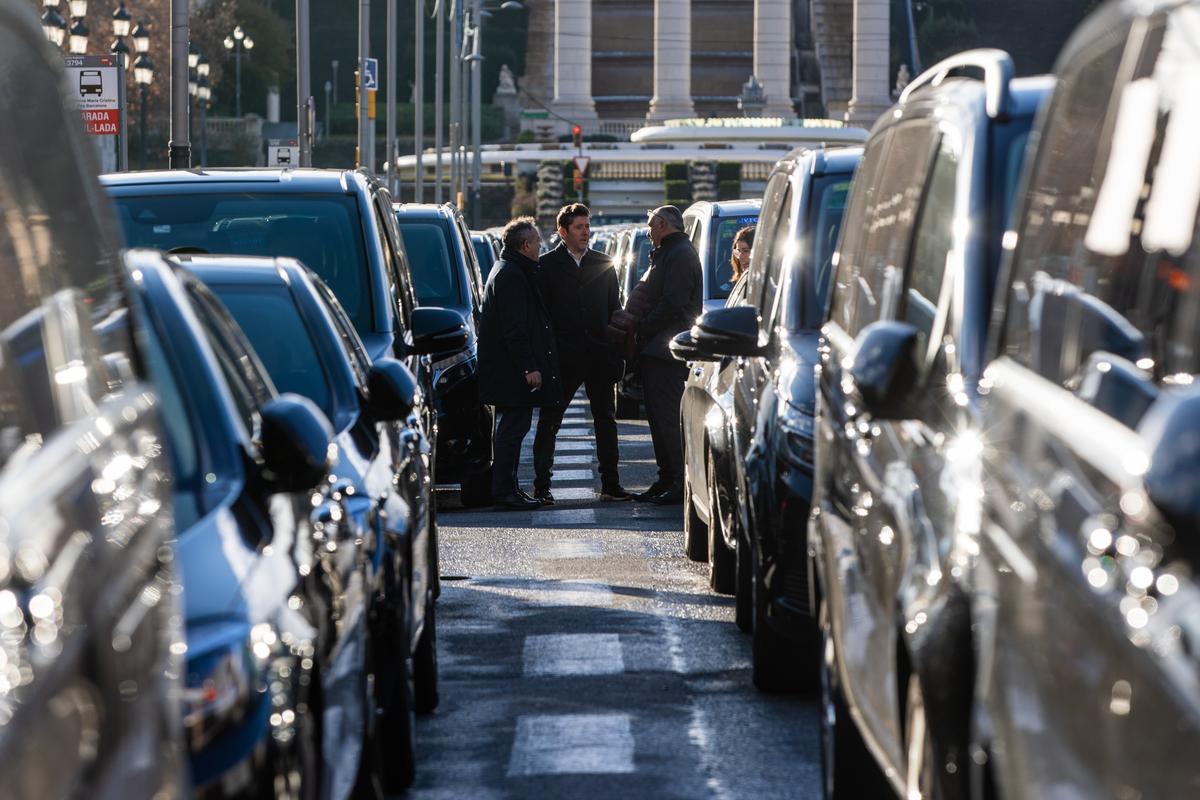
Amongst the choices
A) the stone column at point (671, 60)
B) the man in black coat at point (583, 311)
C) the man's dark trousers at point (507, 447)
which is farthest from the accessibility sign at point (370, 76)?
the stone column at point (671, 60)

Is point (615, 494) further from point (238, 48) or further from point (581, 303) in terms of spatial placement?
point (238, 48)

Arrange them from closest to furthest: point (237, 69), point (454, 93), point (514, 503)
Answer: point (514, 503)
point (454, 93)
point (237, 69)

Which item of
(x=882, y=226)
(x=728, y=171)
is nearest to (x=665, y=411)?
(x=882, y=226)

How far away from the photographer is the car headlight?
7.42 meters

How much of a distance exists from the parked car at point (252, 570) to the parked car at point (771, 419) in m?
2.14

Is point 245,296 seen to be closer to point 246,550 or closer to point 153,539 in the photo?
point 246,550

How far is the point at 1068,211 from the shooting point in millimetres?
3594

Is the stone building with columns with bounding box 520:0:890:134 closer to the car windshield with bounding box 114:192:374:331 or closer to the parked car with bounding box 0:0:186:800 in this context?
Answer: the car windshield with bounding box 114:192:374:331

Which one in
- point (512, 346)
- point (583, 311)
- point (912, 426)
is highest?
point (912, 426)

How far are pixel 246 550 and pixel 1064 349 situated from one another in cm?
144

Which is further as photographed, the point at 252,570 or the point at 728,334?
the point at 728,334

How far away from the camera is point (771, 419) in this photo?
25.7ft

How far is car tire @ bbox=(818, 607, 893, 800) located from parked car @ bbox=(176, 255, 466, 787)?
1.03 metres

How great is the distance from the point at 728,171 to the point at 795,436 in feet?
341
